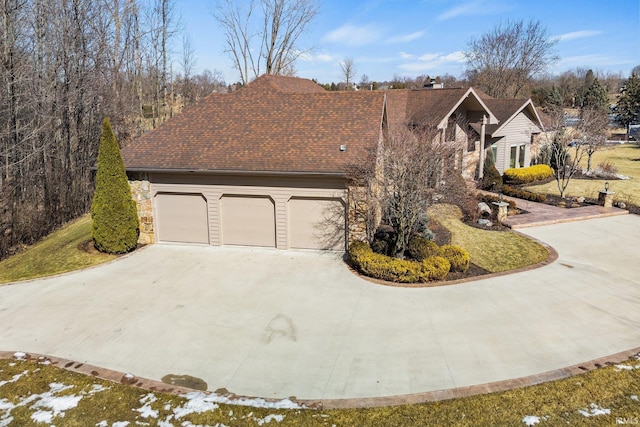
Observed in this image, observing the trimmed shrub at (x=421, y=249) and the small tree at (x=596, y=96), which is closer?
the trimmed shrub at (x=421, y=249)

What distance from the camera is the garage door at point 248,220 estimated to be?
48.3 feet

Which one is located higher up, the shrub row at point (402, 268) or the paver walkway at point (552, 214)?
the paver walkway at point (552, 214)

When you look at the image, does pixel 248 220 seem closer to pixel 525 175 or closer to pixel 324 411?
pixel 324 411

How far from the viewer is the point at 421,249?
1291cm

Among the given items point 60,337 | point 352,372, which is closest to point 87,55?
point 60,337

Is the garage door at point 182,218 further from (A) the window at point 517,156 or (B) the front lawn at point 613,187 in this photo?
(A) the window at point 517,156

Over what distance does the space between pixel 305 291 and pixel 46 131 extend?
15709mm

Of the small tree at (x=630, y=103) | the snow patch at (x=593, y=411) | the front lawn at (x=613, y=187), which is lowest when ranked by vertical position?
the snow patch at (x=593, y=411)

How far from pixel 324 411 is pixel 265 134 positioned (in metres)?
10.7

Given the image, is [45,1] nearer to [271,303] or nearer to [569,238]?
[271,303]

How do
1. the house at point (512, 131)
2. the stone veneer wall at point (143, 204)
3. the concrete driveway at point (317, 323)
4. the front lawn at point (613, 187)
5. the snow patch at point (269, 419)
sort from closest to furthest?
the snow patch at point (269, 419) → the concrete driveway at point (317, 323) → the stone veneer wall at point (143, 204) → the front lawn at point (613, 187) → the house at point (512, 131)

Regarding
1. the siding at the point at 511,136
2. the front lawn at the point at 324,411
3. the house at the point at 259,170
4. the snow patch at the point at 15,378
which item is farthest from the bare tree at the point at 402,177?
the siding at the point at 511,136

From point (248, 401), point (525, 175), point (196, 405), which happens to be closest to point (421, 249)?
point (248, 401)

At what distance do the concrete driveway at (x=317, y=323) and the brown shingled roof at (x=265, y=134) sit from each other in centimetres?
332
